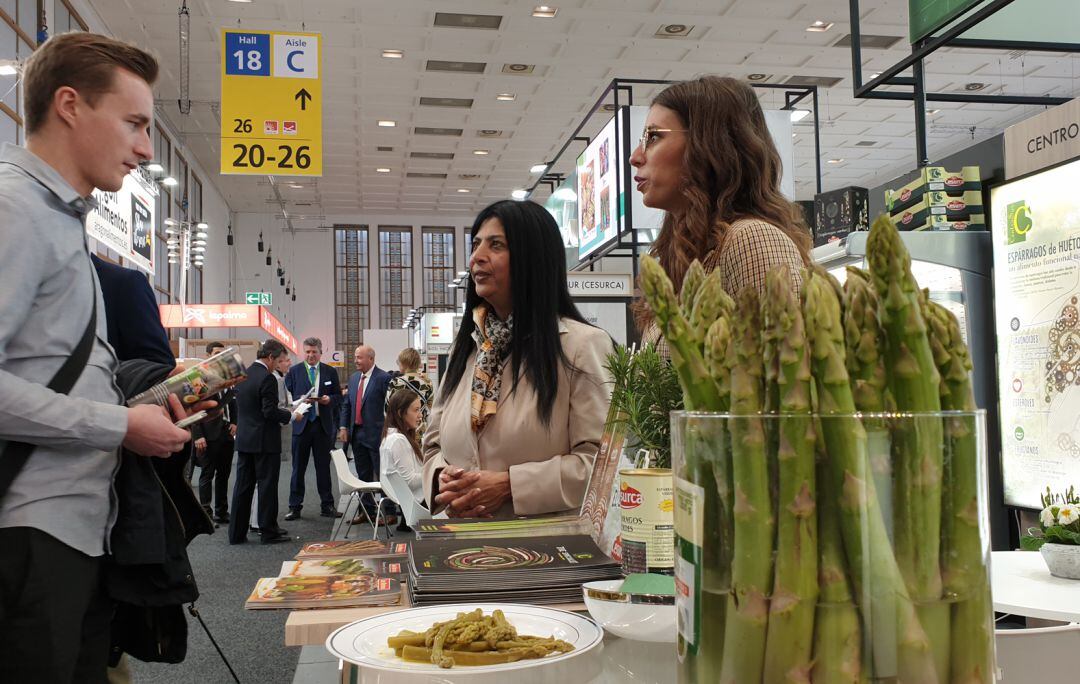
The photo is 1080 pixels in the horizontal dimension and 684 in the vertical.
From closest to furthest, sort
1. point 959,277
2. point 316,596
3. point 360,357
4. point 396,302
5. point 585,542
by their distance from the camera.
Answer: point 316,596, point 585,542, point 959,277, point 360,357, point 396,302

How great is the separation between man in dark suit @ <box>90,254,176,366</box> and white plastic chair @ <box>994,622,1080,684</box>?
1.52m

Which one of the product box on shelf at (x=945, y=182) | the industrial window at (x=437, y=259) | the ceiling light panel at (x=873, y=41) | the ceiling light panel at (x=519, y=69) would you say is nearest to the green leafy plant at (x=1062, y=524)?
the product box on shelf at (x=945, y=182)

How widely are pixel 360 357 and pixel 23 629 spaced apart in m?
8.00

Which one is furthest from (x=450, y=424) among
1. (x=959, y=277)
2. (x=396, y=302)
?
(x=396, y=302)

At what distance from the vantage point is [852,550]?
1.55 feet

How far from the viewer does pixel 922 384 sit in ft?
1.65

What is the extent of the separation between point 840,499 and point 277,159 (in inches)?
277

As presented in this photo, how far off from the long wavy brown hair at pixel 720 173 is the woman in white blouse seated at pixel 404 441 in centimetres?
400

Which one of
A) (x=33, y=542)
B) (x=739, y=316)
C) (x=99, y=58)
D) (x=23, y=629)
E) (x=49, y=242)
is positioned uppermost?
(x=99, y=58)

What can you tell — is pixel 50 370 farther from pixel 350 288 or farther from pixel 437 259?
pixel 350 288

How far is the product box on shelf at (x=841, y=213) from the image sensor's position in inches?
175

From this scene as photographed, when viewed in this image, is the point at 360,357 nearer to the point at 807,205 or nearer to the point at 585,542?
the point at 807,205

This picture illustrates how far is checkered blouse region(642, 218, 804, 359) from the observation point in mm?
1291

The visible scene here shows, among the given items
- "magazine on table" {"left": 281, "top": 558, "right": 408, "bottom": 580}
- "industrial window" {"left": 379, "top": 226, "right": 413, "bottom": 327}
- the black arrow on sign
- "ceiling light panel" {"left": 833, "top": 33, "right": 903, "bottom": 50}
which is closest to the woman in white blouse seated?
the black arrow on sign
